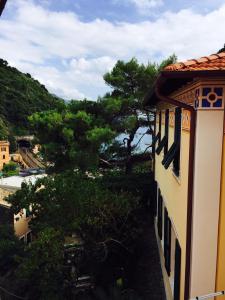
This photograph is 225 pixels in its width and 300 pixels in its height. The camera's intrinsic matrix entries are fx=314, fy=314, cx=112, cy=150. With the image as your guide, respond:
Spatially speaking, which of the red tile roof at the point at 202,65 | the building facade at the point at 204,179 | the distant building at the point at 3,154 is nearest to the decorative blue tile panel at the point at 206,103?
the building facade at the point at 204,179

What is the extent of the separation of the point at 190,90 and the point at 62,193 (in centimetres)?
559

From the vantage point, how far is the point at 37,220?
10.1 meters

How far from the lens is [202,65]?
173 inches

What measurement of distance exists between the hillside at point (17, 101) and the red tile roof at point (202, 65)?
70.2 meters

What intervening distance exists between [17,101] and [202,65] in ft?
266

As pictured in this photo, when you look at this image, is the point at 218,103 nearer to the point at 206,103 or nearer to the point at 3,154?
the point at 206,103

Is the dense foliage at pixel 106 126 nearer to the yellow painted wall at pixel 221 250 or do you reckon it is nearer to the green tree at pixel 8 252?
the green tree at pixel 8 252

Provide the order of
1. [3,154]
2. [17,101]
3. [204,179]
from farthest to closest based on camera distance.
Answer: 1. [17,101]
2. [3,154]
3. [204,179]

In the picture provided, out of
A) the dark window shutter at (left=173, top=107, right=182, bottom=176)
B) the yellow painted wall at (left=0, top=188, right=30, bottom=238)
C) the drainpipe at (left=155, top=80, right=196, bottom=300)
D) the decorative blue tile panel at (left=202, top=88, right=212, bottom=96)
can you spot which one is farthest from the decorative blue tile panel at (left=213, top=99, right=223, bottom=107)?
the yellow painted wall at (left=0, top=188, right=30, bottom=238)

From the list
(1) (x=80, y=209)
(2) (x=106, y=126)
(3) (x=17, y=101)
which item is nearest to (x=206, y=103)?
(1) (x=80, y=209)

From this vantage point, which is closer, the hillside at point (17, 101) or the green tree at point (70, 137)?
the green tree at point (70, 137)

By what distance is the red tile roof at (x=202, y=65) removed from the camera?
166 inches

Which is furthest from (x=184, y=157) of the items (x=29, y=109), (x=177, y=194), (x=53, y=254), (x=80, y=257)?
(x=29, y=109)

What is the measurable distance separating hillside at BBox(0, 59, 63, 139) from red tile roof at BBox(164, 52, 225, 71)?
70.2 metres
